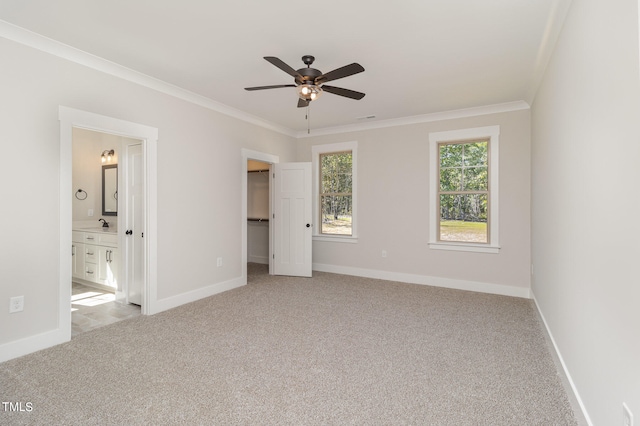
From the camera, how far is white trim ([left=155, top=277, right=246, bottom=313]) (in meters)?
3.80

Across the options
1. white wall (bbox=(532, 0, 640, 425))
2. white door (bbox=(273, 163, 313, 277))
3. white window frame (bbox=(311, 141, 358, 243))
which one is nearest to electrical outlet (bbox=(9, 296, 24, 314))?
white door (bbox=(273, 163, 313, 277))

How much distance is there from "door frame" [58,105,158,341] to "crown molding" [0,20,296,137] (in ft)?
1.57

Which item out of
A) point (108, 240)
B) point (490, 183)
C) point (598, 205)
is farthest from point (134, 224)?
point (490, 183)

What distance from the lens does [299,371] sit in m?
2.39

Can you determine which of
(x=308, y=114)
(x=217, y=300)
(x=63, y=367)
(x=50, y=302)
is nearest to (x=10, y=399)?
(x=63, y=367)

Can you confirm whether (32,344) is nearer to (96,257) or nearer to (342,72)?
(96,257)

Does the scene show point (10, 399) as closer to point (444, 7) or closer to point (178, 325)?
point (178, 325)

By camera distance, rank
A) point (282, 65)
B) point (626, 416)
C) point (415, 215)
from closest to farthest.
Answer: point (626, 416) < point (282, 65) < point (415, 215)

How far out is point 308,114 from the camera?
5000 mm

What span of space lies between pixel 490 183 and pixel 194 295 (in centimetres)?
442

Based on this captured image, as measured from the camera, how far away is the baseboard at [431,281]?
4500 mm

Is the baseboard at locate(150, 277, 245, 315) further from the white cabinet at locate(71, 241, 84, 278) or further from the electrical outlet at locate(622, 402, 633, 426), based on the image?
the electrical outlet at locate(622, 402, 633, 426)

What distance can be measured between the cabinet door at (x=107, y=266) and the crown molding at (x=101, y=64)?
7.60 ft

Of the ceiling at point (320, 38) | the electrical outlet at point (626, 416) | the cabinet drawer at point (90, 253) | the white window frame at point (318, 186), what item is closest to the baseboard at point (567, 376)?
the electrical outlet at point (626, 416)
